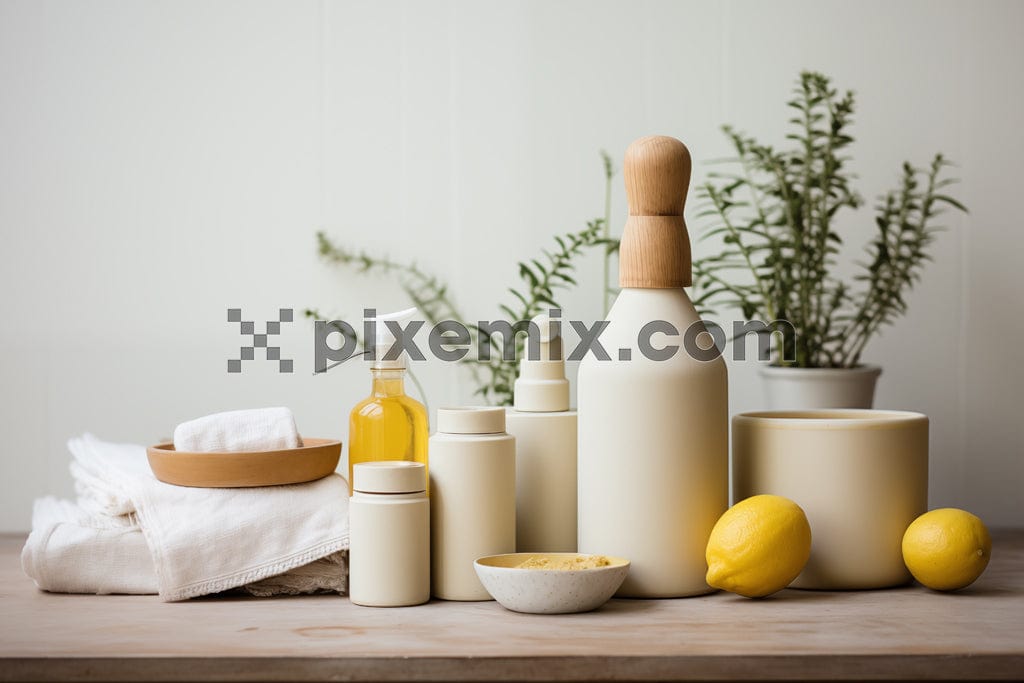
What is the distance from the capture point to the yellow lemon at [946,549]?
751mm

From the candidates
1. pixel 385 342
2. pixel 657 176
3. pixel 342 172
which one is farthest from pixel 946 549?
pixel 342 172

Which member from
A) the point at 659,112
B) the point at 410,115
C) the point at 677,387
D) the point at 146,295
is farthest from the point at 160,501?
the point at 659,112

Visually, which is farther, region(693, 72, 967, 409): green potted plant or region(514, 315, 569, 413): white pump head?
region(693, 72, 967, 409): green potted plant

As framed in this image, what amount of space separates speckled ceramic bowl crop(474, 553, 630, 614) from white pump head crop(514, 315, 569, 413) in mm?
150

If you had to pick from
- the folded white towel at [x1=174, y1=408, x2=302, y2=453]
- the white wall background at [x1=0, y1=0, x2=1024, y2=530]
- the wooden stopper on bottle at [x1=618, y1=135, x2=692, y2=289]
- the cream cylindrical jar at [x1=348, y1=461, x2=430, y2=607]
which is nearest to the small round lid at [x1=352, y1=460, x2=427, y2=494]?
the cream cylindrical jar at [x1=348, y1=461, x2=430, y2=607]

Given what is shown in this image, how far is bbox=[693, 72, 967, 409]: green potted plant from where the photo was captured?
41.5 inches

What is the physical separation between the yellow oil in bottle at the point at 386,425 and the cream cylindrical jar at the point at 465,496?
0.07m

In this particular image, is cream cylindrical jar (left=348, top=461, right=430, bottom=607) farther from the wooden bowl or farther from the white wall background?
the white wall background

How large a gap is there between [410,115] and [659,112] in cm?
32

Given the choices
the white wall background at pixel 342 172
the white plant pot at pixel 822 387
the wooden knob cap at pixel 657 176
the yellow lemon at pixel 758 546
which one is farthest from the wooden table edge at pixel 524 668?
the white wall background at pixel 342 172

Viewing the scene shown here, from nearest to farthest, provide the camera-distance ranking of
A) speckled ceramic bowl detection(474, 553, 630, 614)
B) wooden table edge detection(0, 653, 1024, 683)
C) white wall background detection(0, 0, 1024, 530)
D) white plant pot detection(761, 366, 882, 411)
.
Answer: wooden table edge detection(0, 653, 1024, 683) → speckled ceramic bowl detection(474, 553, 630, 614) → white plant pot detection(761, 366, 882, 411) → white wall background detection(0, 0, 1024, 530)

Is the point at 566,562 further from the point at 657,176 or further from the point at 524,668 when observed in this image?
the point at 657,176

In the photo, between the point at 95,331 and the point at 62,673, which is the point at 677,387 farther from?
the point at 95,331

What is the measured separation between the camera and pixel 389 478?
2.39 feet
